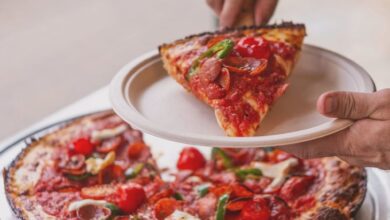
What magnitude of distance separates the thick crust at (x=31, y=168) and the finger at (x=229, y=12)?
0.59 meters

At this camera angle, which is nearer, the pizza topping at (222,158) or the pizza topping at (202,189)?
the pizza topping at (202,189)

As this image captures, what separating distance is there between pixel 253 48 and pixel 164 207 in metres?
0.58

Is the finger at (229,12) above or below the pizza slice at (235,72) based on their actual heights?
above

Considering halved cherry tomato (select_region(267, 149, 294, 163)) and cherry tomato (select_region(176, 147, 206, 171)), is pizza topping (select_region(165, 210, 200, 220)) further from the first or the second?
halved cherry tomato (select_region(267, 149, 294, 163))

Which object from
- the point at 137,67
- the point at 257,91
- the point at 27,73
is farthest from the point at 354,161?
the point at 27,73

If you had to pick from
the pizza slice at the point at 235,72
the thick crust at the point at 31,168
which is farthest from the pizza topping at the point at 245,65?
the thick crust at the point at 31,168

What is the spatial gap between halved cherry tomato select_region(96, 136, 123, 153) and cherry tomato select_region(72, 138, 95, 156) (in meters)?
0.03

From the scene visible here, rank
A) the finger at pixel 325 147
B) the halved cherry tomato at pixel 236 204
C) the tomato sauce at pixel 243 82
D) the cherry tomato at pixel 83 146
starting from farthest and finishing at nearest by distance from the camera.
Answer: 1. the cherry tomato at pixel 83 146
2. the halved cherry tomato at pixel 236 204
3. the tomato sauce at pixel 243 82
4. the finger at pixel 325 147

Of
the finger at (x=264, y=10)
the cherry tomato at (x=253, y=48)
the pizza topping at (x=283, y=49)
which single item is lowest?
the pizza topping at (x=283, y=49)

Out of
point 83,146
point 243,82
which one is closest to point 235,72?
point 243,82

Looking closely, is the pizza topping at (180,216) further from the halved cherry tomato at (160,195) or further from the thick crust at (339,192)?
the thick crust at (339,192)

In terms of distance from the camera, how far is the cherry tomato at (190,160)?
202 centimetres

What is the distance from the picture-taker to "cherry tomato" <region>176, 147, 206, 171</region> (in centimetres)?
202

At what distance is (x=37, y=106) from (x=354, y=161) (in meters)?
2.93
